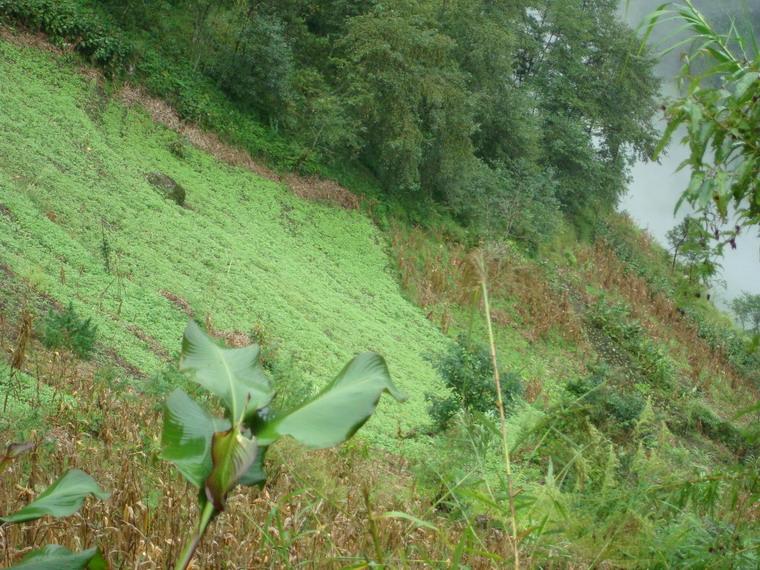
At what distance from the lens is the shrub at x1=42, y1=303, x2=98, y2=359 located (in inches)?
229

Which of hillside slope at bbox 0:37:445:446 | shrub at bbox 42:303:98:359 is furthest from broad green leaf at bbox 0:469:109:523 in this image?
hillside slope at bbox 0:37:445:446

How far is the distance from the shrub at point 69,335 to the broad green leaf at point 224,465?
548 centimetres

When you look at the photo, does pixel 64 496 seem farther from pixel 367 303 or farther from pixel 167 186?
pixel 367 303

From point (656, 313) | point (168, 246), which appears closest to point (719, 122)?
point (168, 246)

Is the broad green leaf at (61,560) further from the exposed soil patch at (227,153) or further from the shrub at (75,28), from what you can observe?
the shrub at (75,28)

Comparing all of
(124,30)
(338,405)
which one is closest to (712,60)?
(338,405)

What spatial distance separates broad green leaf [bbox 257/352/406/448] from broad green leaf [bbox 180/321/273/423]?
0.03 meters

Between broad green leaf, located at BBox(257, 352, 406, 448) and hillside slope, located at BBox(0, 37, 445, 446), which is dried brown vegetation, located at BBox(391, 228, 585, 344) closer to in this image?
hillside slope, located at BBox(0, 37, 445, 446)

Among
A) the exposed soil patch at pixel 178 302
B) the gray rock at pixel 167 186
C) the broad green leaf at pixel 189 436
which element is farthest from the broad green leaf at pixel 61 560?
the gray rock at pixel 167 186

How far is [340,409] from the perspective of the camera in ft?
2.80

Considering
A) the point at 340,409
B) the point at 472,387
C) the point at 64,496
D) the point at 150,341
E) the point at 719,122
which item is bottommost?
the point at 150,341

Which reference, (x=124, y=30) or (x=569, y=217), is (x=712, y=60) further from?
(x=569, y=217)

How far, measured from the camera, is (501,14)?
2145 centimetres

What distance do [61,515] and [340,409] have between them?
0.40 meters
